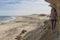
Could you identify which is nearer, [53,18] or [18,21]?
[53,18]

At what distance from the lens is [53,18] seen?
475 centimetres

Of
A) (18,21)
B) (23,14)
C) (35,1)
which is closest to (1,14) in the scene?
(23,14)

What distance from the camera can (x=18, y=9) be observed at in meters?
18.5

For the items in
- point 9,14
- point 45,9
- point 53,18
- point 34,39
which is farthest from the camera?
point 45,9

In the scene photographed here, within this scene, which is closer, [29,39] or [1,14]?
[29,39]

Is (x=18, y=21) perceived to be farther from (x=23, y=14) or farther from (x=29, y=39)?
(x=29, y=39)

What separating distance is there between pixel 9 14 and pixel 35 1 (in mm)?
6769

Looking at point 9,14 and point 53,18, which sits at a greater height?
point 53,18

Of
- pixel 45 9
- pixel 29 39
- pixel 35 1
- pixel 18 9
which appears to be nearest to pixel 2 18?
pixel 18 9

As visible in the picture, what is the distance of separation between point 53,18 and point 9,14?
1244cm

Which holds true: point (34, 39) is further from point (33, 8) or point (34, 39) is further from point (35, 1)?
point (35, 1)

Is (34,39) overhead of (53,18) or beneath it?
beneath

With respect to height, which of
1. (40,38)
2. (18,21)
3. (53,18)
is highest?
(53,18)

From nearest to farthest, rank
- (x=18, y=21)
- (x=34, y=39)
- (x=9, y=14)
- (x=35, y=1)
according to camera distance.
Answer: (x=34, y=39), (x=18, y=21), (x=9, y=14), (x=35, y=1)
